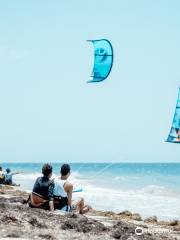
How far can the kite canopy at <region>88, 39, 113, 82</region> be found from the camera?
540 inches

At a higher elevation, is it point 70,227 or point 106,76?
point 106,76

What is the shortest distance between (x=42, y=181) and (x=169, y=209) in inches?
354

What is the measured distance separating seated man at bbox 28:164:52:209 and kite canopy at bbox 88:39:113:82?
13.9ft

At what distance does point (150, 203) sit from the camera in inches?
822

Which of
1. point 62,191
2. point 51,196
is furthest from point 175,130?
point 51,196

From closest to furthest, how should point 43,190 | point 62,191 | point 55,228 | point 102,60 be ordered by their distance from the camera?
point 55,228
point 62,191
point 43,190
point 102,60

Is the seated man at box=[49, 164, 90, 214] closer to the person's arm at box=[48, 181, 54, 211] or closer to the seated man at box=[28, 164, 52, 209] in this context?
the person's arm at box=[48, 181, 54, 211]

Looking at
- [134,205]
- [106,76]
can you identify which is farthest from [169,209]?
[106,76]

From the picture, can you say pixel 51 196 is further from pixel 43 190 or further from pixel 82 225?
pixel 82 225

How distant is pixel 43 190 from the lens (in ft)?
33.6

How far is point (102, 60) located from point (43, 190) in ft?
15.3

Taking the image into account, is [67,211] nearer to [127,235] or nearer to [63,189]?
[63,189]

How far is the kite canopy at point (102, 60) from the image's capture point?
13.7 m

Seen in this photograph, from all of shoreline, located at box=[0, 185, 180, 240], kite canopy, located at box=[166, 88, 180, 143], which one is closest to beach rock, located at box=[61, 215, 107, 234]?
shoreline, located at box=[0, 185, 180, 240]
